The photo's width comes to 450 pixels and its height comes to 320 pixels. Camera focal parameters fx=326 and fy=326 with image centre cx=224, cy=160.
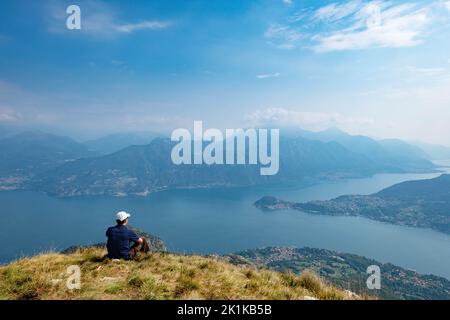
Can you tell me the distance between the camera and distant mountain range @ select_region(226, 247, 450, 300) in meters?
131

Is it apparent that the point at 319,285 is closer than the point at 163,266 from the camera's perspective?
Yes

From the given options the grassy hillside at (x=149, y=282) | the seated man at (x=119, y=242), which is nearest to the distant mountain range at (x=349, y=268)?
the seated man at (x=119, y=242)

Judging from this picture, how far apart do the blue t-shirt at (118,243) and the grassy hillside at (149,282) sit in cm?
43

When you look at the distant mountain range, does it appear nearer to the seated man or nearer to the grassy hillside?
the seated man

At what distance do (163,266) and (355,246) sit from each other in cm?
21238

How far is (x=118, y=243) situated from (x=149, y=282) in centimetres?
291

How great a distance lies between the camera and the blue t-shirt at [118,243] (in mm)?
10750

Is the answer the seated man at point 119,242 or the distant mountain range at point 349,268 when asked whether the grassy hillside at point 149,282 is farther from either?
the distant mountain range at point 349,268

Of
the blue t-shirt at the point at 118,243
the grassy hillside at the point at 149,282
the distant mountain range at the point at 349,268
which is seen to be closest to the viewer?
the grassy hillside at the point at 149,282

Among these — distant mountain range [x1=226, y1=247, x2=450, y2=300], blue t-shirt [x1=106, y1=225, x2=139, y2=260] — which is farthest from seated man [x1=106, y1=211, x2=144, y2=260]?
distant mountain range [x1=226, y1=247, x2=450, y2=300]
